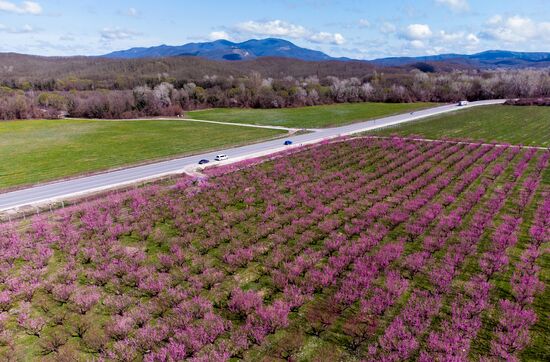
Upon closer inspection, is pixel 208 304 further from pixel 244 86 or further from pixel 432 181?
pixel 244 86

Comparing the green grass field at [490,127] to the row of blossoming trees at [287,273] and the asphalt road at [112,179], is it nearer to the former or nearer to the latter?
the asphalt road at [112,179]

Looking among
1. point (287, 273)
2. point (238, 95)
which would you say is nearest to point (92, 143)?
point (287, 273)

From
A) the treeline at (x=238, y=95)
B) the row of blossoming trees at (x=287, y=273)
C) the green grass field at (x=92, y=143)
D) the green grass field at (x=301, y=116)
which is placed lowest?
the row of blossoming trees at (x=287, y=273)

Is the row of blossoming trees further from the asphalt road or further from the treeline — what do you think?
the treeline

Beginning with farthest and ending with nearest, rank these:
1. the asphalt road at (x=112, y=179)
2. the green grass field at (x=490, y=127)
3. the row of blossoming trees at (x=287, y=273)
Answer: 1. the green grass field at (x=490, y=127)
2. the asphalt road at (x=112, y=179)
3. the row of blossoming trees at (x=287, y=273)

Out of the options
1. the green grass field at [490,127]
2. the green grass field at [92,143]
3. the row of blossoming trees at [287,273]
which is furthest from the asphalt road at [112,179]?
the green grass field at [490,127]

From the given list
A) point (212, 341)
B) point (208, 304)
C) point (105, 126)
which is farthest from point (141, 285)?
point (105, 126)

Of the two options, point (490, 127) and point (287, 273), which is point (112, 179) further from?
point (490, 127)

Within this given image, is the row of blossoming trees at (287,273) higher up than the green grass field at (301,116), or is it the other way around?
the green grass field at (301,116)

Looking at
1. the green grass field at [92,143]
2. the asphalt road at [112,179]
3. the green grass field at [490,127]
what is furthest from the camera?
the green grass field at [490,127]
